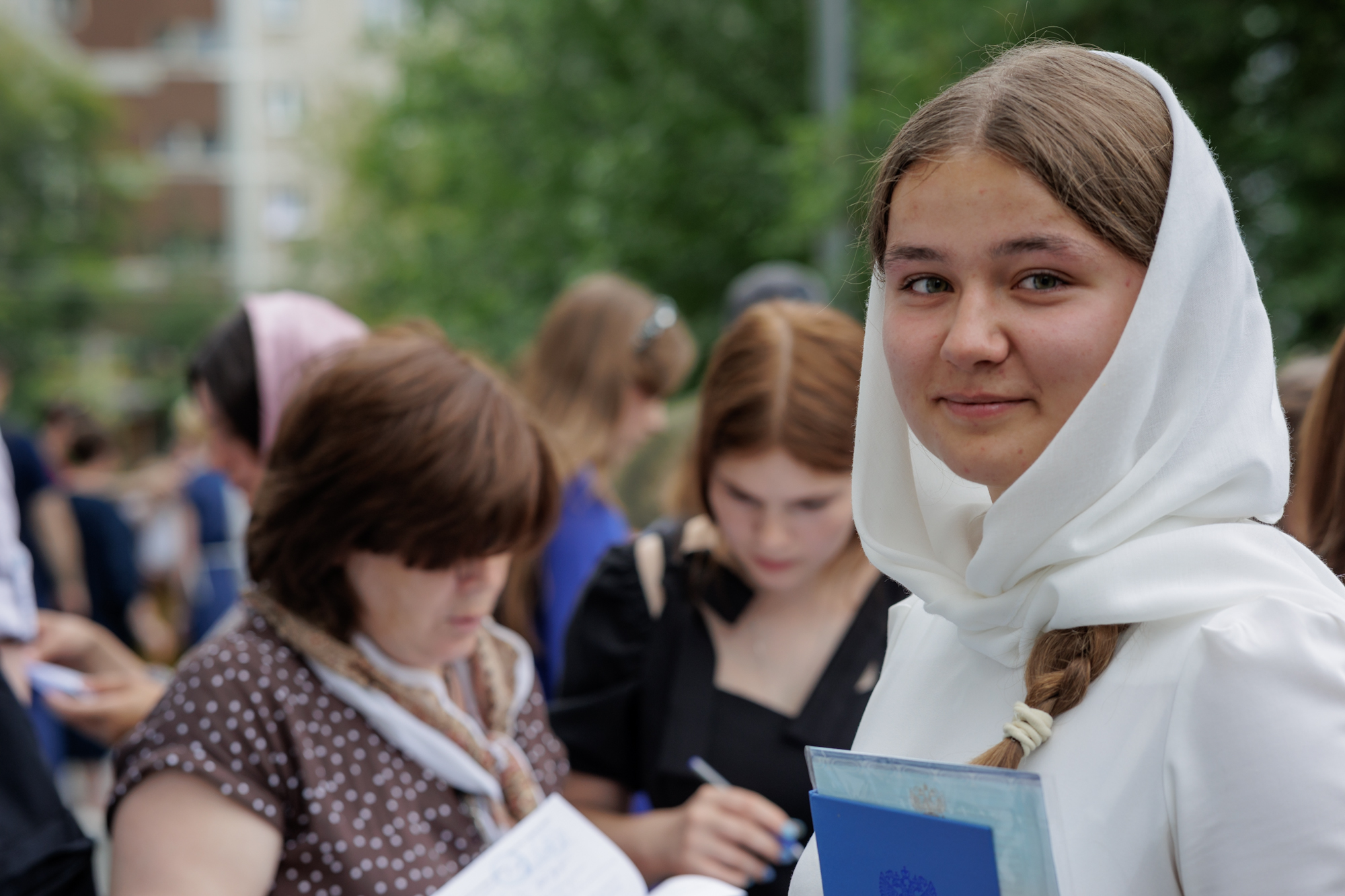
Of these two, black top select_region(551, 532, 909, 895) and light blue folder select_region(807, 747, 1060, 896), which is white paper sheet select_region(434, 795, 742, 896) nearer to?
black top select_region(551, 532, 909, 895)

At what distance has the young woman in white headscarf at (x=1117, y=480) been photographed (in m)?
0.99

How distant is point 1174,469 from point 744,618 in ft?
4.84

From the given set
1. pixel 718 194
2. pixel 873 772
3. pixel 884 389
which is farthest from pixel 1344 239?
pixel 873 772

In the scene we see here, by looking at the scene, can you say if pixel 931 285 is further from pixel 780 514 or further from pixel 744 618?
pixel 744 618

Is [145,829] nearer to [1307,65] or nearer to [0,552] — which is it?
[0,552]

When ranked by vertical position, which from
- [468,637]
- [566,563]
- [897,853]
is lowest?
[566,563]

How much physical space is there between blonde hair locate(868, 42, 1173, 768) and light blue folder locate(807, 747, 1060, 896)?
0.12 meters

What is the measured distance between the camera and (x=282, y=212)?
143 feet

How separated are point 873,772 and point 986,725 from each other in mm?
196

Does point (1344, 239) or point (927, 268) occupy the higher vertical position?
point (927, 268)

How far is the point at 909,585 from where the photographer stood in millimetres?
1292

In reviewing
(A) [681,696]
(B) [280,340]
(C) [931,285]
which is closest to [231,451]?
(B) [280,340]

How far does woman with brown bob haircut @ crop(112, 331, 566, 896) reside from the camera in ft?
5.82

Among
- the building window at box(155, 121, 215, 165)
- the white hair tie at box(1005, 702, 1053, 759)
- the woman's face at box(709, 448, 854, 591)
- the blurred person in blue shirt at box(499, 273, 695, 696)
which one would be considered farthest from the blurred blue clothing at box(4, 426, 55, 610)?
the building window at box(155, 121, 215, 165)
